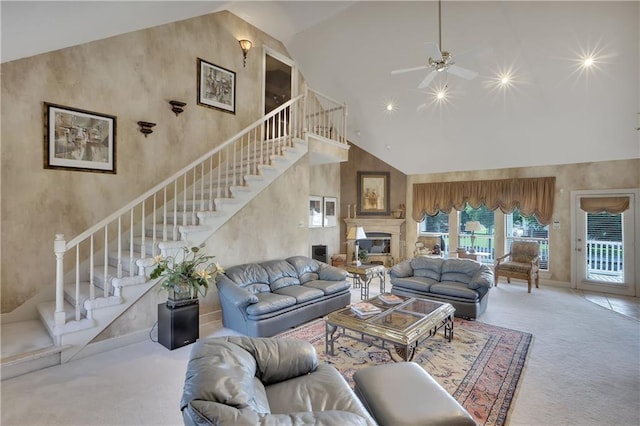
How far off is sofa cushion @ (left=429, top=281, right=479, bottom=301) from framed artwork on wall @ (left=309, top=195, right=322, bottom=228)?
13.0 ft

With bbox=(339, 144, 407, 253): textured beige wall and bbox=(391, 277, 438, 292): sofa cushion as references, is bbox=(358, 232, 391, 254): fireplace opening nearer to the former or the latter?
bbox=(339, 144, 407, 253): textured beige wall

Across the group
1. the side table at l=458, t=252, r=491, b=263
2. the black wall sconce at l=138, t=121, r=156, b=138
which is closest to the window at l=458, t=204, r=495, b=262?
the side table at l=458, t=252, r=491, b=263

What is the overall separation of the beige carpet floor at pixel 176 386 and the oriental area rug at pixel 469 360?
119mm

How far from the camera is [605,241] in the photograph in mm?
6227

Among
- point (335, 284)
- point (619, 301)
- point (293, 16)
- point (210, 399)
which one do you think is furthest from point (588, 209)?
point (210, 399)

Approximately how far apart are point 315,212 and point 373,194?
1.84 meters

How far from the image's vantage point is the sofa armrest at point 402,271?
17.7 ft

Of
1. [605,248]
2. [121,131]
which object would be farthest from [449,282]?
[121,131]

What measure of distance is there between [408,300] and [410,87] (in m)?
4.27

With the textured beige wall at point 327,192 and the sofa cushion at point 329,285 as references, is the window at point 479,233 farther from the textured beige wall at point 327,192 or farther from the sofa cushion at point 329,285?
the sofa cushion at point 329,285

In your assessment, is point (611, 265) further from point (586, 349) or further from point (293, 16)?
point (293, 16)

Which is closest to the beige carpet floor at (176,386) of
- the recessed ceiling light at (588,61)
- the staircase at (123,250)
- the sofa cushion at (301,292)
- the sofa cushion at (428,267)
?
the staircase at (123,250)

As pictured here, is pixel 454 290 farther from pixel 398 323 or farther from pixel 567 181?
pixel 567 181

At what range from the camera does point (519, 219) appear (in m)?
7.38
